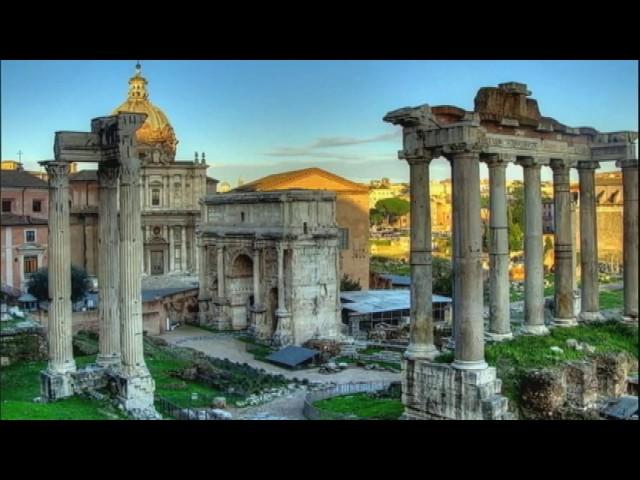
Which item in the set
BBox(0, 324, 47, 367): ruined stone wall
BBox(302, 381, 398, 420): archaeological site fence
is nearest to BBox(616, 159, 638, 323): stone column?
BBox(302, 381, 398, 420): archaeological site fence

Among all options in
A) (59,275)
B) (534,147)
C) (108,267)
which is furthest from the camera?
(108,267)

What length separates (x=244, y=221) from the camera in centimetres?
3975

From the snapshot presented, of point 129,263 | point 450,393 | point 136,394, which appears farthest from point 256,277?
point 450,393

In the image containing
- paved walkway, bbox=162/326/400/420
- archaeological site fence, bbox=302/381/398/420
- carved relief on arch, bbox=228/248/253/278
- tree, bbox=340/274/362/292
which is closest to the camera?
archaeological site fence, bbox=302/381/398/420

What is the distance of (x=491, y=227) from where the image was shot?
61.5ft

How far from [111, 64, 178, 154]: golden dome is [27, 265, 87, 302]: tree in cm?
1632

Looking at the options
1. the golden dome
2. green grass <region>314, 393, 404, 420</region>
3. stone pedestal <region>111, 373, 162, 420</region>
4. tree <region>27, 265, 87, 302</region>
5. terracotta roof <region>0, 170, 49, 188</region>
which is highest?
the golden dome

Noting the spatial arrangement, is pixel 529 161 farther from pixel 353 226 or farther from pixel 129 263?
pixel 353 226

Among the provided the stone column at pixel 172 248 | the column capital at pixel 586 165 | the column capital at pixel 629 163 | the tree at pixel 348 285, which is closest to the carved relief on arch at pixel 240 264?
the stone column at pixel 172 248

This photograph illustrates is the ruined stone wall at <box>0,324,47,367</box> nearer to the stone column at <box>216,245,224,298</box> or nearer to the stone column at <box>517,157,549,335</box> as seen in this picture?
the stone column at <box>216,245,224,298</box>

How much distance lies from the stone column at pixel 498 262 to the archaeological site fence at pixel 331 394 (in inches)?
161

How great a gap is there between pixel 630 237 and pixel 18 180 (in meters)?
34.5

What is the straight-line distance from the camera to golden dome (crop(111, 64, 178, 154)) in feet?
174
